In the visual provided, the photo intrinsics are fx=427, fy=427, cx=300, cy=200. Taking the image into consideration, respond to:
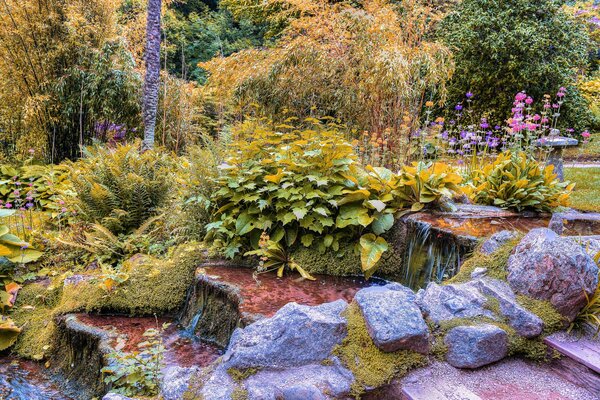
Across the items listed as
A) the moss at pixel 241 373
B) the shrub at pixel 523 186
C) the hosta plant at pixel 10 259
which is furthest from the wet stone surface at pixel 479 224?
the hosta plant at pixel 10 259

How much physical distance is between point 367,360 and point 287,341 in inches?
13.3

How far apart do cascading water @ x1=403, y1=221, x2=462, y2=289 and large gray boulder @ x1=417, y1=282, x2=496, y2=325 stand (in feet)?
2.62

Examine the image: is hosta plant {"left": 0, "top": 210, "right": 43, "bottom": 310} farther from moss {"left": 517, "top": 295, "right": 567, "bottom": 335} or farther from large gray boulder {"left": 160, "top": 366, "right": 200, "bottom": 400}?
moss {"left": 517, "top": 295, "right": 567, "bottom": 335}

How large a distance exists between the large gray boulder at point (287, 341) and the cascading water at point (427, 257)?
128 centimetres

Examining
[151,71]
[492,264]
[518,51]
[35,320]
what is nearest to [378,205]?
[492,264]

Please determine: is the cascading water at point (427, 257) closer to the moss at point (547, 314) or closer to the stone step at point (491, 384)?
the moss at point (547, 314)

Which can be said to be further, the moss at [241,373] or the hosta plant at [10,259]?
the hosta plant at [10,259]

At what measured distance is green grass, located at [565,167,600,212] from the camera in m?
4.10

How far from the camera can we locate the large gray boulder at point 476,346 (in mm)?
1767

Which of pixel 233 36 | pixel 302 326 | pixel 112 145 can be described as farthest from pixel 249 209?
pixel 233 36

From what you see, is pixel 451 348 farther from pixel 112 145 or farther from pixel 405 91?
pixel 112 145

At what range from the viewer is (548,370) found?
5.83 feet

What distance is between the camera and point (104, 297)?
10.4 feet

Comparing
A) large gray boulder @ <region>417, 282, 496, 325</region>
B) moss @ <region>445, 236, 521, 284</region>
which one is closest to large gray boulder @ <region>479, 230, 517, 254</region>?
moss @ <region>445, 236, 521, 284</region>
